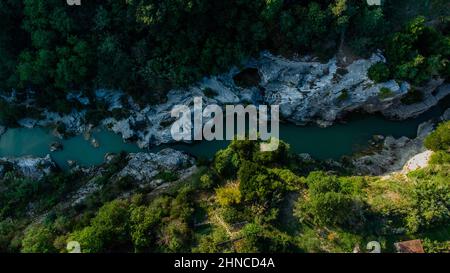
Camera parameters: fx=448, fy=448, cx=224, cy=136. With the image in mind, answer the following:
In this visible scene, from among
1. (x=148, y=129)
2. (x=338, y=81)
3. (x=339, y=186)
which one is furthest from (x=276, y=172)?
(x=148, y=129)

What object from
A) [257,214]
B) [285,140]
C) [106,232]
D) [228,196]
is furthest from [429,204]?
[106,232]

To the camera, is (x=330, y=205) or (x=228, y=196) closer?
(x=330, y=205)

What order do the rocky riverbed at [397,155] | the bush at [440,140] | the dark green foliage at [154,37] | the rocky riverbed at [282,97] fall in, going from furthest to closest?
1. the rocky riverbed at [282,97]
2. the rocky riverbed at [397,155]
3. the dark green foliage at [154,37]
4. the bush at [440,140]

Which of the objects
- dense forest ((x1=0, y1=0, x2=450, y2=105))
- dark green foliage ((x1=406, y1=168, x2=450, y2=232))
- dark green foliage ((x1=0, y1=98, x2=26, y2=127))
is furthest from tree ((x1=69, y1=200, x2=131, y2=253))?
dark green foliage ((x1=406, y1=168, x2=450, y2=232))

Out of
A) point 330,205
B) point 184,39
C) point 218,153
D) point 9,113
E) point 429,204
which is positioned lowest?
point 429,204

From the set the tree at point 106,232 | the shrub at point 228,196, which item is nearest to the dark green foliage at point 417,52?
the shrub at point 228,196

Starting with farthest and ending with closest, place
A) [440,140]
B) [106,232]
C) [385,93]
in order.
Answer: [385,93] → [440,140] → [106,232]

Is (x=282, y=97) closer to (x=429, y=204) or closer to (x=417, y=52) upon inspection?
(x=417, y=52)

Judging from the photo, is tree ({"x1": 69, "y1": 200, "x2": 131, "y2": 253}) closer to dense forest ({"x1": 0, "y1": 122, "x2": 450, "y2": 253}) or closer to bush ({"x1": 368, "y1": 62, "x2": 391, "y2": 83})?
dense forest ({"x1": 0, "y1": 122, "x2": 450, "y2": 253})

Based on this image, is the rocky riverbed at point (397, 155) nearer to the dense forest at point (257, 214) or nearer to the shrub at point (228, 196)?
the dense forest at point (257, 214)

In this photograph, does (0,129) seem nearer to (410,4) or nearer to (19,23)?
(19,23)
